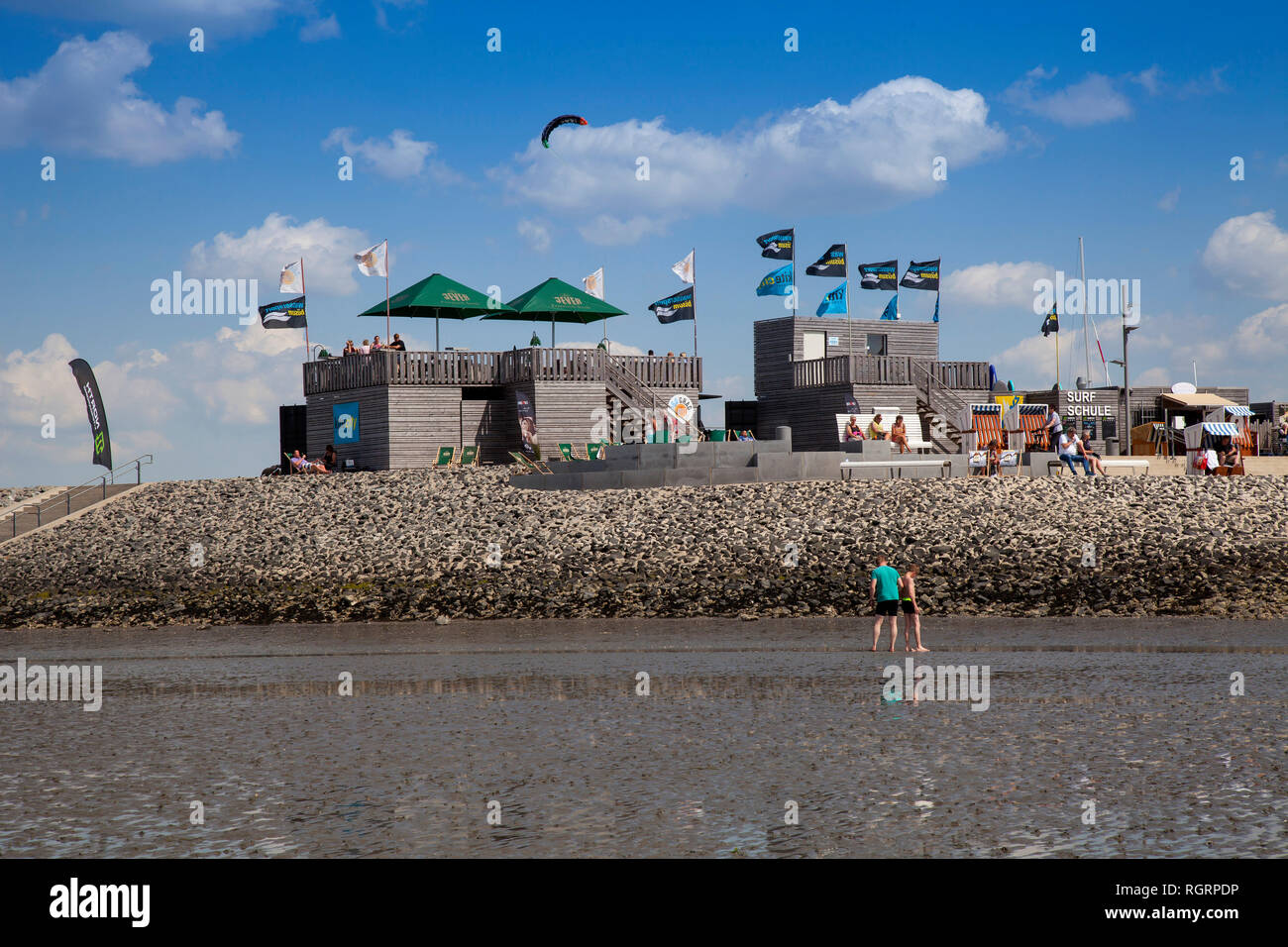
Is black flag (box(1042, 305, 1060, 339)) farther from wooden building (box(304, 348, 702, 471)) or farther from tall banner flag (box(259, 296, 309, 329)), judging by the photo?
tall banner flag (box(259, 296, 309, 329))

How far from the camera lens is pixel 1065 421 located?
166ft

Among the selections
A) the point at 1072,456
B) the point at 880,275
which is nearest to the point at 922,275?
the point at 880,275

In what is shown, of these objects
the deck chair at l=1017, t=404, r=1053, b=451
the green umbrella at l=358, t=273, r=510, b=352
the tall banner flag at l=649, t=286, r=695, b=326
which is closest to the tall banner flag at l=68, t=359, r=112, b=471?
the green umbrella at l=358, t=273, r=510, b=352

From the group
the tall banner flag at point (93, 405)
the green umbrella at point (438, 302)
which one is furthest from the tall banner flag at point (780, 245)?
the tall banner flag at point (93, 405)

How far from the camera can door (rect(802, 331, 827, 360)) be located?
46.3 metres

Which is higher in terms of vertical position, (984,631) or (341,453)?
(341,453)

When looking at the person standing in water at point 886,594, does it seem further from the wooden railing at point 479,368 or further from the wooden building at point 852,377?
the wooden railing at point 479,368

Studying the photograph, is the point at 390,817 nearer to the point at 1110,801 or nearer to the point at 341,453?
the point at 1110,801

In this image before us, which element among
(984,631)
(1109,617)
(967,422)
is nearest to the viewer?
(984,631)

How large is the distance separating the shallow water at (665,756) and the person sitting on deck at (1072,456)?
14090mm

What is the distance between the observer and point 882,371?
41.8m

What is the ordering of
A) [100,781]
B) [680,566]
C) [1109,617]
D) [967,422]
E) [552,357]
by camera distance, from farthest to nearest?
1. [552,357]
2. [967,422]
3. [680,566]
4. [1109,617]
5. [100,781]
